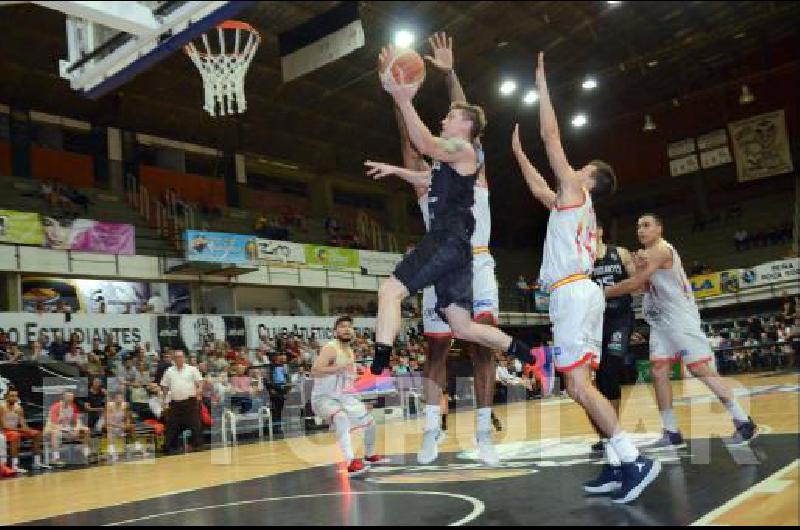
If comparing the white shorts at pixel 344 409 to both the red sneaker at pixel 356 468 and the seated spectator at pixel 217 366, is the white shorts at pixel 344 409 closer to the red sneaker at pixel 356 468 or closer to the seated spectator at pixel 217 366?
the red sneaker at pixel 356 468

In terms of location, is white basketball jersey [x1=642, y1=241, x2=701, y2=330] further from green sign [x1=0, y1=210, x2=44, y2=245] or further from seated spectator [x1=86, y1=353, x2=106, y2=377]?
green sign [x1=0, y1=210, x2=44, y2=245]

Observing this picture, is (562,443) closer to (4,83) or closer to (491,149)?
(4,83)

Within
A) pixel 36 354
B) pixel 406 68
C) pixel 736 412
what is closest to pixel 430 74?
pixel 36 354

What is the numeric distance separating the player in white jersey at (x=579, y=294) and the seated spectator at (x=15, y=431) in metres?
8.87

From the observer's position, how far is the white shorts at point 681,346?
5672 mm

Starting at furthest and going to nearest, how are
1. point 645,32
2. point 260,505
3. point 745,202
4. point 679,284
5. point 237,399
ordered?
point 745,202 < point 645,32 < point 237,399 < point 679,284 < point 260,505

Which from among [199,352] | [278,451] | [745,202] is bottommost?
[278,451]

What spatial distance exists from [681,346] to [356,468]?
2.81 metres

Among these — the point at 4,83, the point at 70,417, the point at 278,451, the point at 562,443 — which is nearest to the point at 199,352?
the point at 70,417

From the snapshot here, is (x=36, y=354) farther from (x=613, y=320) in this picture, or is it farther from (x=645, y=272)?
(x=645, y=272)

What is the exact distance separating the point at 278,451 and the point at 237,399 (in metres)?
3.68

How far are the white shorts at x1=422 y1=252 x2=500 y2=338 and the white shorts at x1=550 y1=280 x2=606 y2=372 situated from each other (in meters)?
1.04

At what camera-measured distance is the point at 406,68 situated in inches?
181

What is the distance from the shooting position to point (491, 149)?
28797 millimetres
